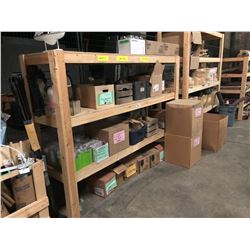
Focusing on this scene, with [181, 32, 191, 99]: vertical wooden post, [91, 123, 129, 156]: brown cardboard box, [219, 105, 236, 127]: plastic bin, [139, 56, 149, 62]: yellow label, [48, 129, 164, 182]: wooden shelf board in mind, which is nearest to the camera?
[48, 129, 164, 182]: wooden shelf board

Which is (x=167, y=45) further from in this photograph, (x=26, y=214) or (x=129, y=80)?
(x=26, y=214)

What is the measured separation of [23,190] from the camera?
138cm

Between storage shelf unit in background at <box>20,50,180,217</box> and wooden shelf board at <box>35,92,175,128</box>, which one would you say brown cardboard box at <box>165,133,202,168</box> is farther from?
storage shelf unit in background at <box>20,50,180,217</box>

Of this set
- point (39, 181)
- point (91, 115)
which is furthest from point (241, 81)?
point (39, 181)

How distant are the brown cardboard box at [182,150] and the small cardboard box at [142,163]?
0.30 meters

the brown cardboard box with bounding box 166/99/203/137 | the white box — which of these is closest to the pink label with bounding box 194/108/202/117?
the brown cardboard box with bounding box 166/99/203/137

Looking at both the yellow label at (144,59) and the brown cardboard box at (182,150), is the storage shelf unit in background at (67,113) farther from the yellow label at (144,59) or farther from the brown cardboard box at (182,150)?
the brown cardboard box at (182,150)

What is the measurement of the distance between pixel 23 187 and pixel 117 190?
974 mm

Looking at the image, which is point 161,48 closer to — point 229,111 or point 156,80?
point 156,80

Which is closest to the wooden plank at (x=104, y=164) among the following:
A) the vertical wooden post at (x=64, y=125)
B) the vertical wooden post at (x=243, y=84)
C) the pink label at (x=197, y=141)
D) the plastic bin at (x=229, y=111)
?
the vertical wooden post at (x=64, y=125)

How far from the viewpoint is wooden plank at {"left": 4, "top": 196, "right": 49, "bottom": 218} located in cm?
133

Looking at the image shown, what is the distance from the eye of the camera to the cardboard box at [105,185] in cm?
200

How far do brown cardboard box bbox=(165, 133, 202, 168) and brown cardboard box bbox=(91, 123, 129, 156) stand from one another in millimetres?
676
